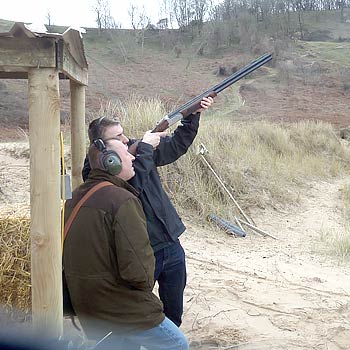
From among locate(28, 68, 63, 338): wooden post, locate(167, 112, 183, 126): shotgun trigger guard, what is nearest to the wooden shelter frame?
locate(28, 68, 63, 338): wooden post

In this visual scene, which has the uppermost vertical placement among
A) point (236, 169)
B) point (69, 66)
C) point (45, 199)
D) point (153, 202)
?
point (69, 66)

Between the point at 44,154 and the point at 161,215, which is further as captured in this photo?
the point at 161,215

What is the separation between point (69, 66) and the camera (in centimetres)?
278

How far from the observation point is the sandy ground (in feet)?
13.4

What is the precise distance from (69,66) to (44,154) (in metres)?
0.57

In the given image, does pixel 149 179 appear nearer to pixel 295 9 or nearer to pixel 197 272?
pixel 197 272

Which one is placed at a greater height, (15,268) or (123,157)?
(123,157)

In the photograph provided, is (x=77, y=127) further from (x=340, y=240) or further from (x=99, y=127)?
(x=340, y=240)

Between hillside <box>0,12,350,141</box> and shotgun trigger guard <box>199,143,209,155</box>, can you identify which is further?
hillside <box>0,12,350,141</box>

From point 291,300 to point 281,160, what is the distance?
8029 mm

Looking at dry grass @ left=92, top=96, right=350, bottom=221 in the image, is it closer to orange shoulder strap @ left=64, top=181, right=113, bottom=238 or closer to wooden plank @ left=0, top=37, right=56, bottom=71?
orange shoulder strap @ left=64, top=181, right=113, bottom=238

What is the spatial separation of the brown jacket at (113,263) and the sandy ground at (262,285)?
5.47 ft

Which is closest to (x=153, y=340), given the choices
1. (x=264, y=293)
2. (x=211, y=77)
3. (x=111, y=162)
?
(x=111, y=162)

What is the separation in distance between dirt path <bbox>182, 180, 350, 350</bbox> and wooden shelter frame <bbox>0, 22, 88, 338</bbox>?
1.74 m
